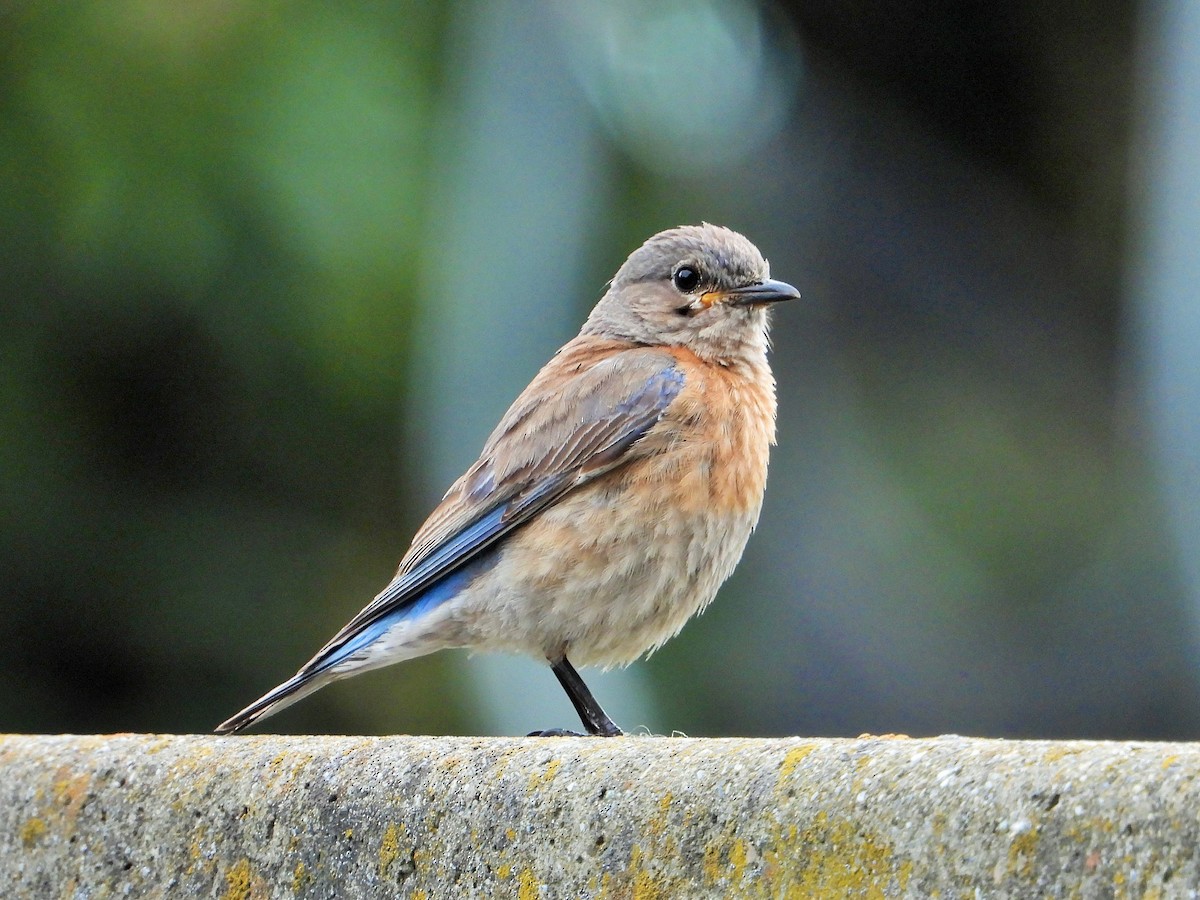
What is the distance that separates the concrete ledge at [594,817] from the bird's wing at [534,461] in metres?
1.23

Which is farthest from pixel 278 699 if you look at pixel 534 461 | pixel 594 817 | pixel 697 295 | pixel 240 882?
pixel 594 817

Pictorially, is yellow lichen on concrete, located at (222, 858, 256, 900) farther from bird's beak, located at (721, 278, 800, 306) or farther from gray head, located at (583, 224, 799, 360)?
bird's beak, located at (721, 278, 800, 306)

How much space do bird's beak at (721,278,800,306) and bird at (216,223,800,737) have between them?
0.26 meters

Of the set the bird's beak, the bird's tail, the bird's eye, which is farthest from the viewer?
the bird's eye

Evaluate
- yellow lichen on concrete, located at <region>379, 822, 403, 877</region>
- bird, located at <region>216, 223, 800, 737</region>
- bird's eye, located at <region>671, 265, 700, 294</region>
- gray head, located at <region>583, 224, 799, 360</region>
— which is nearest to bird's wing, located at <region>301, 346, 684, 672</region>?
bird, located at <region>216, 223, 800, 737</region>

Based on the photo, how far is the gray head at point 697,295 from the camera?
12.6 ft

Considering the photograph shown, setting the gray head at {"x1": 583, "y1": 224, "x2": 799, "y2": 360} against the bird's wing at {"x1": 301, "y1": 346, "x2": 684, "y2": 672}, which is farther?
the gray head at {"x1": 583, "y1": 224, "x2": 799, "y2": 360}

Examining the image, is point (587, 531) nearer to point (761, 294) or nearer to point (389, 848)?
point (761, 294)

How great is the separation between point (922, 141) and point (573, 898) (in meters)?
4.74

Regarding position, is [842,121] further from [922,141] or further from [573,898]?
[573,898]

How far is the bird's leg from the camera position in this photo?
3344mm

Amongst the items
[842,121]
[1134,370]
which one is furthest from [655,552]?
[842,121]

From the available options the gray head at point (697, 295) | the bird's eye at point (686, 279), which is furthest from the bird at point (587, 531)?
the bird's eye at point (686, 279)

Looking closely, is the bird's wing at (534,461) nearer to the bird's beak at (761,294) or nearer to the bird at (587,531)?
the bird at (587,531)
